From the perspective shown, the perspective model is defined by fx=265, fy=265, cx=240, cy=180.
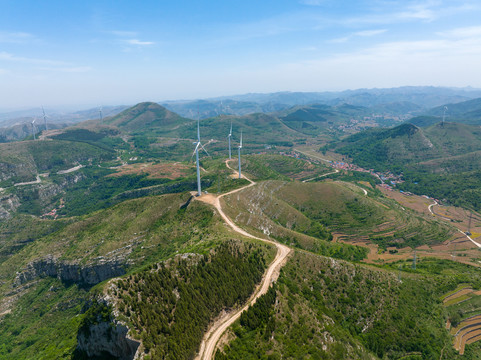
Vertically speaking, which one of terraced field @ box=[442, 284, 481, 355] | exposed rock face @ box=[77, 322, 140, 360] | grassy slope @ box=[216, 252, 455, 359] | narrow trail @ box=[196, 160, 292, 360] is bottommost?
terraced field @ box=[442, 284, 481, 355]

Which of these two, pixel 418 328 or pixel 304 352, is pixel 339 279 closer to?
pixel 418 328

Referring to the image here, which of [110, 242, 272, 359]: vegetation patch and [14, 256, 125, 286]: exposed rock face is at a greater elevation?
[110, 242, 272, 359]: vegetation patch

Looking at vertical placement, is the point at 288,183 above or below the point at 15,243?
above

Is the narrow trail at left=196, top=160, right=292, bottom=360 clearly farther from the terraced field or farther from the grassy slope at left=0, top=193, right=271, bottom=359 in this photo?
the terraced field

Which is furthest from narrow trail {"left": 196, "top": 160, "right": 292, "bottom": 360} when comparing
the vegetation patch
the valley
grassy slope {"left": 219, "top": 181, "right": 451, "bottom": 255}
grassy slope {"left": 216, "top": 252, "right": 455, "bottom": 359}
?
grassy slope {"left": 219, "top": 181, "right": 451, "bottom": 255}

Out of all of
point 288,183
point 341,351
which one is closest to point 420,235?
point 288,183

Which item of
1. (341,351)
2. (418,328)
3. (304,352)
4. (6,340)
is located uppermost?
(304,352)
